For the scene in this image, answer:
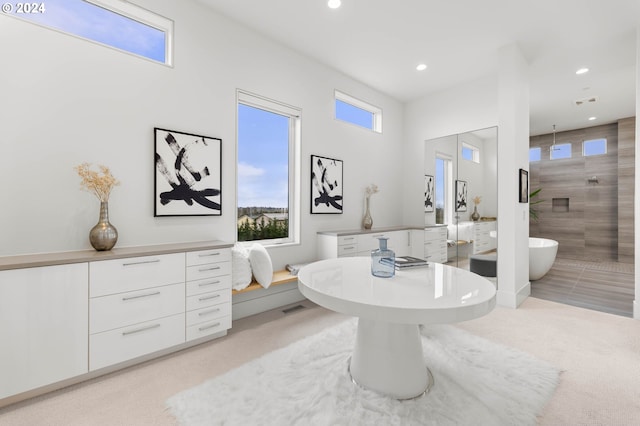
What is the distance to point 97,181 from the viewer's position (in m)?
2.15

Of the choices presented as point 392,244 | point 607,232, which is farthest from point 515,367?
point 607,232

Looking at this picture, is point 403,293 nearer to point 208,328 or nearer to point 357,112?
point 208,328

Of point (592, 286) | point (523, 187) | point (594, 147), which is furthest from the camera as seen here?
point (594, 147)

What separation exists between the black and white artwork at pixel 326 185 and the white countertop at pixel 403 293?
1.89 meters

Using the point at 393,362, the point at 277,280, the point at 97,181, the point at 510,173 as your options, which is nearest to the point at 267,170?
the point at 277,280

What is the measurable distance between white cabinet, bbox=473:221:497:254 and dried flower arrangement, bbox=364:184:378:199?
1.58 meters

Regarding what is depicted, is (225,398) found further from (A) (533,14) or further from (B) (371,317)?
(A) (533,14)

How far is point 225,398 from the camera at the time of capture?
1731mm

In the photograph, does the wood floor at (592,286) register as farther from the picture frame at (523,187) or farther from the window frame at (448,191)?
the window frame at (448,191)

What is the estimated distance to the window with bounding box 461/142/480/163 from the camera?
4043 millimetres

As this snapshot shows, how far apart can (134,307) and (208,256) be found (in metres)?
0.65

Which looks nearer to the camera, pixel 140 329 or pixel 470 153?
pixel 140 329

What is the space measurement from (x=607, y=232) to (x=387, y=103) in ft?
19.2

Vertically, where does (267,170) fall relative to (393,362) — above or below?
above
